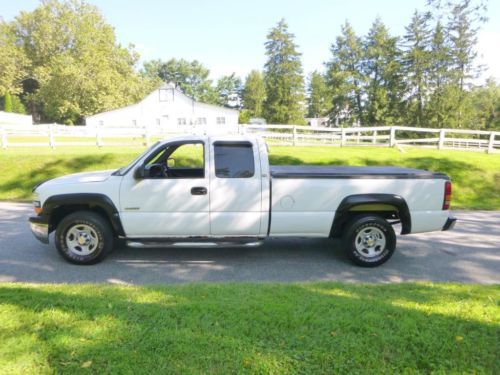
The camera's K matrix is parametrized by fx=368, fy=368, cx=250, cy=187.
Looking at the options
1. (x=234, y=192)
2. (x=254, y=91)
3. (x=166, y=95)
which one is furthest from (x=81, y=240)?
(x=254, y=91)

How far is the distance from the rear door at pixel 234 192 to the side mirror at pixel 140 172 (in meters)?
0.96

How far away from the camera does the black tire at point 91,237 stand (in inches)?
205

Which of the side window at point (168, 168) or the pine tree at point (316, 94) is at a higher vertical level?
the pine tree at point (316, 94)

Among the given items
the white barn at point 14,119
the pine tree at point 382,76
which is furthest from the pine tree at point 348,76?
the white barn at point 14,119

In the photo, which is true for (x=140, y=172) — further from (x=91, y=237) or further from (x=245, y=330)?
(x=245, y=330)

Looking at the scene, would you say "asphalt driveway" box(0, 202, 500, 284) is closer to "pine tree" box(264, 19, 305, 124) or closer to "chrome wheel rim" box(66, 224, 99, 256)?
"chrome wheel rim" box(66, 224, 99, 256)

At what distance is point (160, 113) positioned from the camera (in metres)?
52.4

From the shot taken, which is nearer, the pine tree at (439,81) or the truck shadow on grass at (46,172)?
the truck shadow on grass at (46,172)

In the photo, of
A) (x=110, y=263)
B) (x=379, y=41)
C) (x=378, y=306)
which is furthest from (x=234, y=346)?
(x=379, y=41)

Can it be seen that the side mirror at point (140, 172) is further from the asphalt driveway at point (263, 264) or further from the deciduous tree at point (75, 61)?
the deciduous tree at point (75, 61)

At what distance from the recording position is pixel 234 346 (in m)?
2.91

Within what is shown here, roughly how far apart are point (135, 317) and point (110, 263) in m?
2.28

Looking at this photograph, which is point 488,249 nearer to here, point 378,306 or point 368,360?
point 378,306

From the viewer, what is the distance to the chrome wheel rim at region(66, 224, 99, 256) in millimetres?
5277
